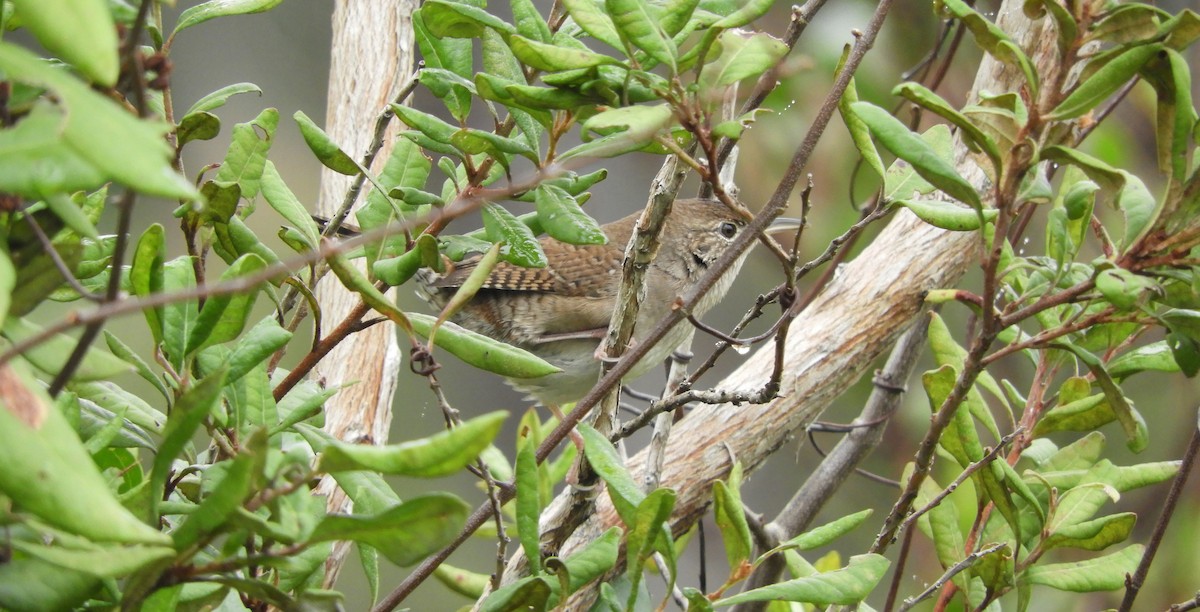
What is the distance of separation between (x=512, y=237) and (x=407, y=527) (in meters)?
0.66

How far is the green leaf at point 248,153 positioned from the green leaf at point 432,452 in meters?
0.83

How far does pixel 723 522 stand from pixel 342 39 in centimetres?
217

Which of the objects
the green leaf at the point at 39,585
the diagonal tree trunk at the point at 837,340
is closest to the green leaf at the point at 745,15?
the green leaf at the point at 39,585

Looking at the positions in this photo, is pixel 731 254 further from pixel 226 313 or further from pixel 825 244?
pixel 825 244

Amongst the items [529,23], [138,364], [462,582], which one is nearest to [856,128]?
[529,23]

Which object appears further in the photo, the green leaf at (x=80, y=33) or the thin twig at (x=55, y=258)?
the thin twig at (x=55, y=258)

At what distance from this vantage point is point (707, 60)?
150cm

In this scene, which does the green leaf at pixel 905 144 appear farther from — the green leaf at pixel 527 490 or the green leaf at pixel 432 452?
the green leaf at pixel 432 452

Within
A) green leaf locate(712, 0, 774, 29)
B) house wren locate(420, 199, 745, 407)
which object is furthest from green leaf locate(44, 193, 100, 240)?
house wren locate(420, 199, 745, 407)

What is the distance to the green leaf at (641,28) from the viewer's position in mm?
1354

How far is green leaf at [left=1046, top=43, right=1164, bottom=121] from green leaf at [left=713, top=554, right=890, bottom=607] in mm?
683

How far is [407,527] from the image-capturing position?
43.0 inches

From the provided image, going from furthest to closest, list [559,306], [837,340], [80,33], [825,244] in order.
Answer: [825,244]
[559,306]
[837,340]
[80,33]

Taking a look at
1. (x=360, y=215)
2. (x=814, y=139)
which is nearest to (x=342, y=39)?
(x=360, y=215)
